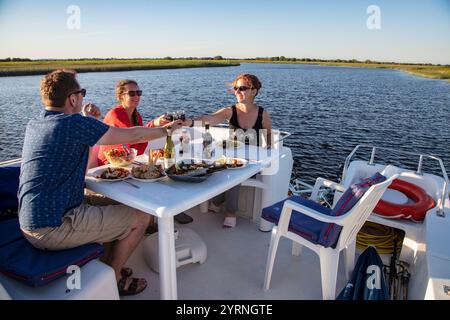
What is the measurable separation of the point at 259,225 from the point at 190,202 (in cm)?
162

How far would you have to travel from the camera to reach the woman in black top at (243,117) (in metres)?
3.06

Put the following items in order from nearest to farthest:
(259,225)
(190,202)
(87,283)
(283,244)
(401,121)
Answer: (87,283) → (190,202) → (283,244) → (259,225) → (401,121)

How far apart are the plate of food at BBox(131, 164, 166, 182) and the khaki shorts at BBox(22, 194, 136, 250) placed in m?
0.20

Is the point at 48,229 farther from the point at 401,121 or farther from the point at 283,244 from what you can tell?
the point at 401,121

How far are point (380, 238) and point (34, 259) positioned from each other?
2.47 meters

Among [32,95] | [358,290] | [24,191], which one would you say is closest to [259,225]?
[358,290]

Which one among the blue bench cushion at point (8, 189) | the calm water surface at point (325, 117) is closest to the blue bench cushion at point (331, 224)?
the blue bench cushion at point (8, 189)

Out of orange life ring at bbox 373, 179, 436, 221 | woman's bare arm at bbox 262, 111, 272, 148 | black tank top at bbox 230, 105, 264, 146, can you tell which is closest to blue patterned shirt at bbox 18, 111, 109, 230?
black tank top at bbox 230, 105, 264, 146

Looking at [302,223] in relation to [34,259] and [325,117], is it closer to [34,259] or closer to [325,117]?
[34,259]

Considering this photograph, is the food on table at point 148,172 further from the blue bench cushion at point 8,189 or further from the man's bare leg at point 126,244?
the blue bench cushion at point 8,189

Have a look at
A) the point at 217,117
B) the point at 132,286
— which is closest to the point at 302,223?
the point at 132,286

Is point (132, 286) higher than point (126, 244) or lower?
lower

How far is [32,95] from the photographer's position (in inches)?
864

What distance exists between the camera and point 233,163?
2.20 meters
